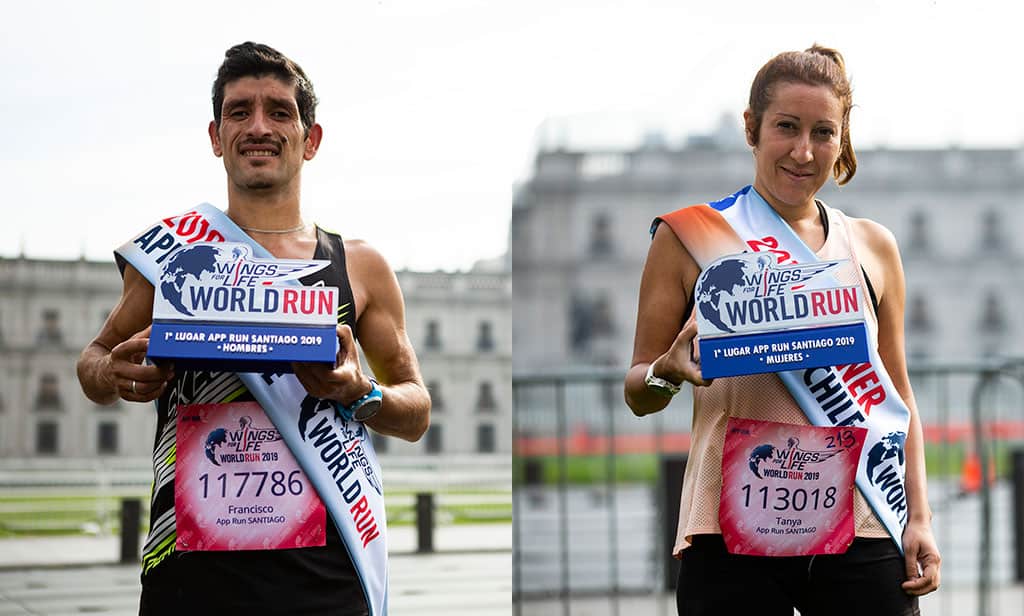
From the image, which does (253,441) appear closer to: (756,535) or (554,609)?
(756,535)

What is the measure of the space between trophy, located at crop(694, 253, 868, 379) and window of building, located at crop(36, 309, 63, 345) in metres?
3.82

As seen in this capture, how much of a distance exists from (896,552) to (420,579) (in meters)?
3.05

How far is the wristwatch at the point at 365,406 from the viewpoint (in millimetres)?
1784

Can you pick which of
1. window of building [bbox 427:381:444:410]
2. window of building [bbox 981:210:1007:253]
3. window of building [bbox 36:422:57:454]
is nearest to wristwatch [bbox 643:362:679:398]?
window of building [bbox 427:381:444:410]

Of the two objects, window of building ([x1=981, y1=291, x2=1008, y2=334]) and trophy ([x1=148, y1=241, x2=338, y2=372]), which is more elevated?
window of building ([x1=981, y1=291, x2=1008, y2=334])

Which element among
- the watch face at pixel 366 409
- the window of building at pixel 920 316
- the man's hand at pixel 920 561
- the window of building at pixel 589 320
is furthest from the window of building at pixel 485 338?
the window of building at pixel 920 316

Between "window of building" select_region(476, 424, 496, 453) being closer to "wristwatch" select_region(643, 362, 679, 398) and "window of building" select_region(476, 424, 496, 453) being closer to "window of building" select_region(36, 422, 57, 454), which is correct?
"window of building" select_region(36, 422, 57, 454)

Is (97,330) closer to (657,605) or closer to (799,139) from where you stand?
(657,605)

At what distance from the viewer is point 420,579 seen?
15.3ft

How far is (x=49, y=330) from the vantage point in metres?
5.20

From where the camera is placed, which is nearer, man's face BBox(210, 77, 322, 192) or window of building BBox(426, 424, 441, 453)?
man's face BBox(210, 77, 322, 192)

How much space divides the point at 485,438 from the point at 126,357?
2.39 m

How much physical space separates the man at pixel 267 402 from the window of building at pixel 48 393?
3.62 m

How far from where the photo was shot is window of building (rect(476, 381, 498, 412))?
3951 mm
